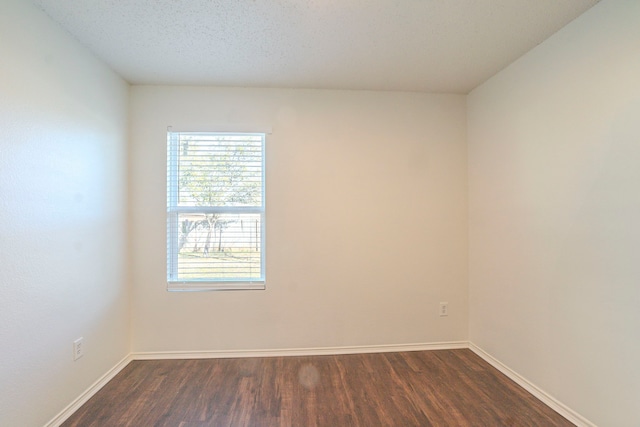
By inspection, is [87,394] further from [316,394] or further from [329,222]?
[329,222]

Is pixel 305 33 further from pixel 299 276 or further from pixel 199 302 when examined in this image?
pixel 199 302

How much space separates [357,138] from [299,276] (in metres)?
1.45

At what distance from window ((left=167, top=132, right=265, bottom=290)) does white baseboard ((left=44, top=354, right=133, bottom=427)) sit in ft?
2.50

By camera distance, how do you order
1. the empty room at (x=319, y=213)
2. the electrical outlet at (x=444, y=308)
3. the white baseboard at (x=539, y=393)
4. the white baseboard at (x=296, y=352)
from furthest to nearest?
Answer: the electrical outlet at (x=444, y=308), the white baseboard at (x=296, y=352), the white baseboard at (x=539, y=393), the empty room at (x=319, y=213)

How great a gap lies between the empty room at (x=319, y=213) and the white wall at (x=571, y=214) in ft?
0.05

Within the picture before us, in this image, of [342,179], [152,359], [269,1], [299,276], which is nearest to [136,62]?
[269,1]

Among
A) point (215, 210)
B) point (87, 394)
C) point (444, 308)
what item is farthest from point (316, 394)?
point (215, 210)

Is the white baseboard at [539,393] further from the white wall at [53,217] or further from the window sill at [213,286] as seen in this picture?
the white wall at [53,217]

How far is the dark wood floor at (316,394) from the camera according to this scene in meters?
1.95

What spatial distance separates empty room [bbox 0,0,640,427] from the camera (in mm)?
1717

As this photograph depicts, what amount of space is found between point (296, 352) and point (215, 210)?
61.1 inches

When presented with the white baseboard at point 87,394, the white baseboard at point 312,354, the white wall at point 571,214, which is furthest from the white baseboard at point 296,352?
the white wall at point 571,214

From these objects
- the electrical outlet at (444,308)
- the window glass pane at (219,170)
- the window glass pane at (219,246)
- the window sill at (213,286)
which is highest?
the window glass pane at (219,170)

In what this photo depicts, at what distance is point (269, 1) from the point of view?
1692 mm
